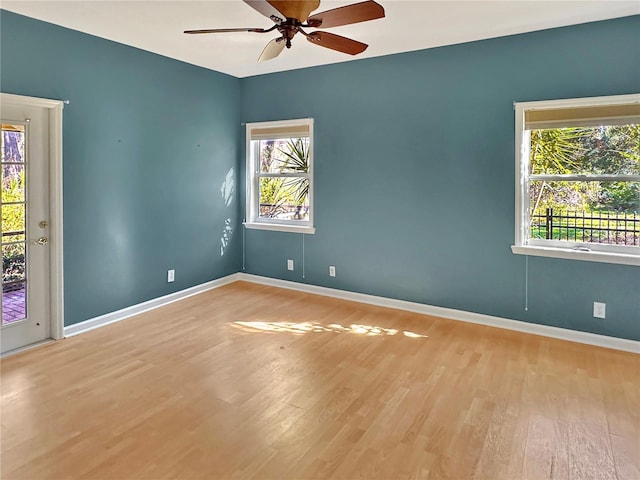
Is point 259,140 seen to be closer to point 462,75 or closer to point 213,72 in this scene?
point 213,72

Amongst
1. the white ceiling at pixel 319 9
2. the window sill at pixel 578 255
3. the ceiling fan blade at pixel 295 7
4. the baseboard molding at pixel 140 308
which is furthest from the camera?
the baseboard molding at pixel 140 308

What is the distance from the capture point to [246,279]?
5727 millimetres

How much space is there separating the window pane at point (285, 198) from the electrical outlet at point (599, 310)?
312 centimetres

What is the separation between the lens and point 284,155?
539cm

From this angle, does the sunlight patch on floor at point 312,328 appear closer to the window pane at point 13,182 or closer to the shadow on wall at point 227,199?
the shadow on wall at point 227,199

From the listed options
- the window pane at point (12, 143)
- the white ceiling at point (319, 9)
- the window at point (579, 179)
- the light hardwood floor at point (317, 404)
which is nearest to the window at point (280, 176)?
the white ceiling at point (319, 9)

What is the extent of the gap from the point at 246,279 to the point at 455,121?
3242mm

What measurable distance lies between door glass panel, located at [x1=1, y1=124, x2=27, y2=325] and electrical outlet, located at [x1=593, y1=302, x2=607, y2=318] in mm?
4755

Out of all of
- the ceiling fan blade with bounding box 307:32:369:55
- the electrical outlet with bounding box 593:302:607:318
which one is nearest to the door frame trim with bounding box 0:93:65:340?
the ceiling fan blade with bounding box 307:32:369:55

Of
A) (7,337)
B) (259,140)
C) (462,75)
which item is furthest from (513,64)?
(7,337)

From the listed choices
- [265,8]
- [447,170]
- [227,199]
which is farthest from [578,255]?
[227,199]

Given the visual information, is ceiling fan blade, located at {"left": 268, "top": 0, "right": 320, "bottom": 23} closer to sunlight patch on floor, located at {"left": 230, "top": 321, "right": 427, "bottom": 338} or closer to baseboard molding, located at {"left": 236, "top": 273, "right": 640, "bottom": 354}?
sunlight patch on floor, located at {"left": 230, "top": 321, "right": 427, "bottom": 338}

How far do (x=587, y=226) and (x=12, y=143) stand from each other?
4785 millimetres

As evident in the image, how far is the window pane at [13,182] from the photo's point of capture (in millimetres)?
3330
